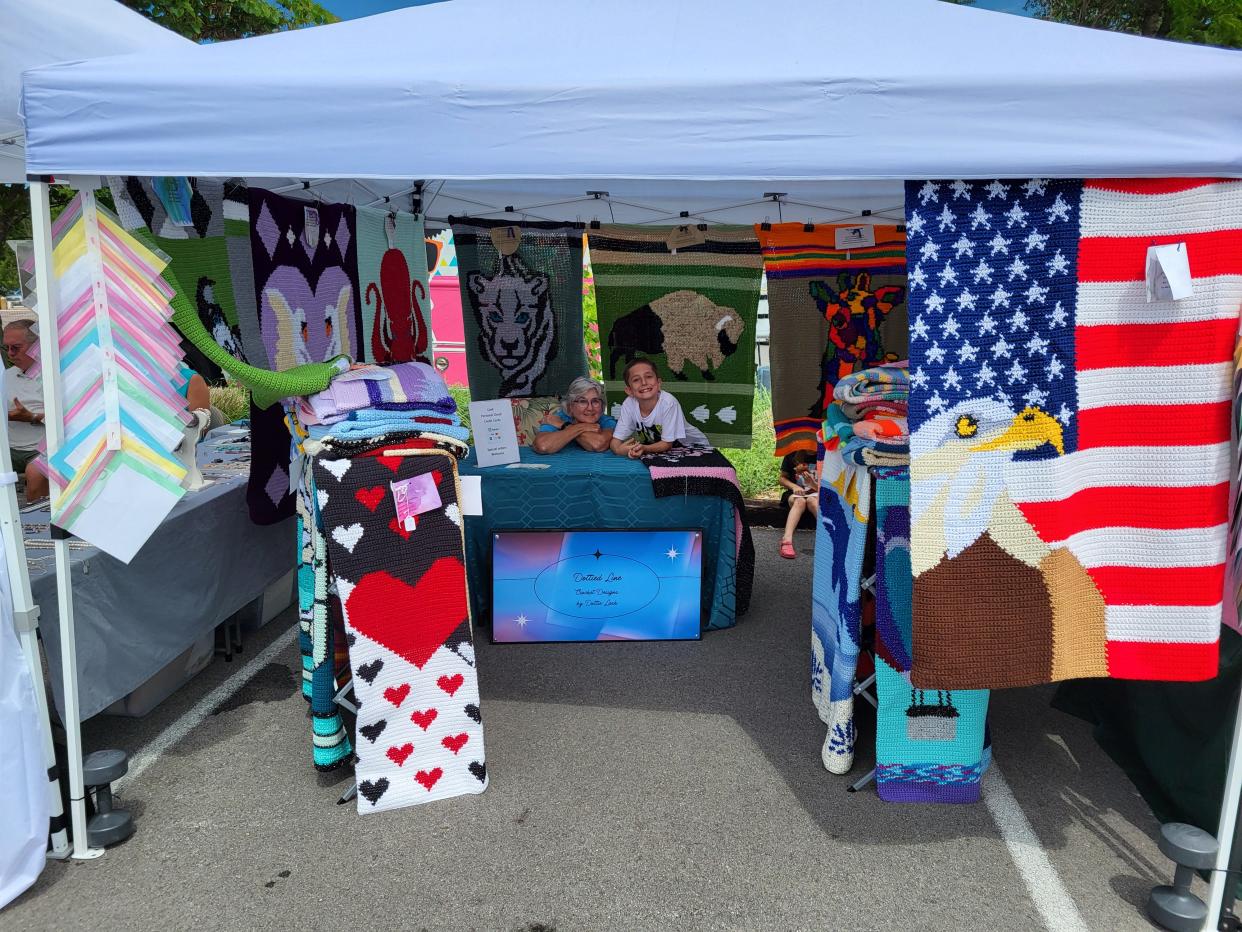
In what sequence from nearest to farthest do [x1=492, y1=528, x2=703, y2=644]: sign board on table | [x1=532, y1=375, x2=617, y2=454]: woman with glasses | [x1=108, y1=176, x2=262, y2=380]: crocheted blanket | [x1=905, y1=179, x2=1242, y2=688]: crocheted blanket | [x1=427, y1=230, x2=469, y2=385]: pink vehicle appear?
[x1=905, y1=179, x2=1242, y2=688]: crocheted blanket
[x1=108, y1=176, x2=262, y2=380]: crocheted blanket
[x1=492, y1=528, x2=703, y2=644]: sign board on table
[x1=532, y1=375, x2=617, y2=454]: woman with glasses
[x1=427, y1=230, x2=469, y2=385]: pink vehicle

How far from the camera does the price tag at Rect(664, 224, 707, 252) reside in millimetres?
4770

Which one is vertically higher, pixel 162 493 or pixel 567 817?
pixel 162 493

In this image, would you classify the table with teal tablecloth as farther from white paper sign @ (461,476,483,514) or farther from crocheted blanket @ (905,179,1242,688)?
crocheted blanket @ (905,179,1242,688)

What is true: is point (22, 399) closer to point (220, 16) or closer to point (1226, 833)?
point (1226, 833)

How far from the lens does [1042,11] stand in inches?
431

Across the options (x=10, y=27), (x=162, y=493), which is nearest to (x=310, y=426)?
(x=162, y=493)

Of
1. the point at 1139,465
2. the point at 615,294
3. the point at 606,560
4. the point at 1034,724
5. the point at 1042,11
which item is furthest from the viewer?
the point at 1042,11

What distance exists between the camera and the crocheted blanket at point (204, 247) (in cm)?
248

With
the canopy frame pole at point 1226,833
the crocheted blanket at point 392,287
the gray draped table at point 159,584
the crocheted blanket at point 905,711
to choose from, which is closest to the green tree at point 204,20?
the crocheted blanket at point 392,287

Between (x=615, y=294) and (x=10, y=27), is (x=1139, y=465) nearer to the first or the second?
(x=615, y=294)

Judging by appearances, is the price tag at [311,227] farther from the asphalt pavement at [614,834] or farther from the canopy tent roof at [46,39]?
the asphalt pavement at [614,834]

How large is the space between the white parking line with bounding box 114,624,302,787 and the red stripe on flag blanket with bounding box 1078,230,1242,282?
3046 mm

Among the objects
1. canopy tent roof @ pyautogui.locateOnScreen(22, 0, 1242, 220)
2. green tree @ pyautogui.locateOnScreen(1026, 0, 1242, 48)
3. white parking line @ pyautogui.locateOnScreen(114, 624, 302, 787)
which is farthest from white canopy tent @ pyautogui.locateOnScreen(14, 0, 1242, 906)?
green tree @ pyautogui.locateOnScreen(1026, 0, 1242, 48)

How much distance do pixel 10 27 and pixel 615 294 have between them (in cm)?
285
